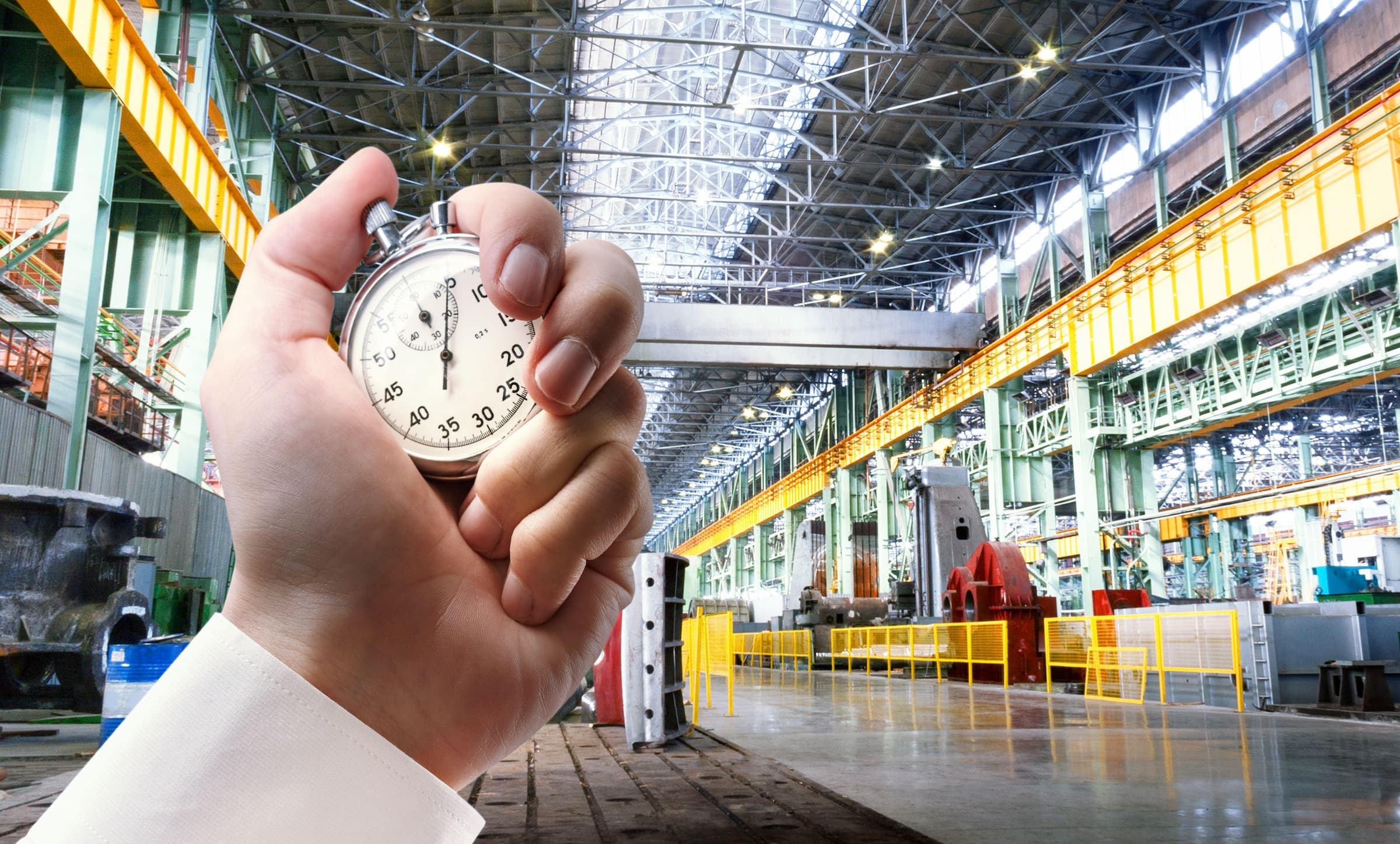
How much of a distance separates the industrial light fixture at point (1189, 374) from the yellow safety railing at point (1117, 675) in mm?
11797

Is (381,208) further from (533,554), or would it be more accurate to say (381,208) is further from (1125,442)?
(1125,442)

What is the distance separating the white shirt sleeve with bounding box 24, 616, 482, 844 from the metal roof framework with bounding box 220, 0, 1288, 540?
17.0m

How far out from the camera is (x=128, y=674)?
18.0 feet

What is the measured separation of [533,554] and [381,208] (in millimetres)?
510

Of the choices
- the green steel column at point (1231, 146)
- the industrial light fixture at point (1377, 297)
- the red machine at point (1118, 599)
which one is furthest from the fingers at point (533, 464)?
the green steel column at point (1231, 146)

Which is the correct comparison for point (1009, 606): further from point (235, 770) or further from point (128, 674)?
point (235, 770)

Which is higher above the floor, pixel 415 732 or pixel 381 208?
pixel 381 208

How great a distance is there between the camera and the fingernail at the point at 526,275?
110cm

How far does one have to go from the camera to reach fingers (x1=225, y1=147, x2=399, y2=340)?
1133mm

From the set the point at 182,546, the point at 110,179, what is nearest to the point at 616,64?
the point at 110,179

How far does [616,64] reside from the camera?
2167 cm

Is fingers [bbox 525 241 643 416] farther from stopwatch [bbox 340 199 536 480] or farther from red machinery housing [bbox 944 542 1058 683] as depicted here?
red machinery housing [bbox 944 542 1058 683]

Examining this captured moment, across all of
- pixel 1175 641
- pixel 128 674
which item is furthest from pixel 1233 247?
pixel 128 674

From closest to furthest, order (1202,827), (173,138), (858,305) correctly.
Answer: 1. (1202,827)
2. (173,138)
3. (858,305)
